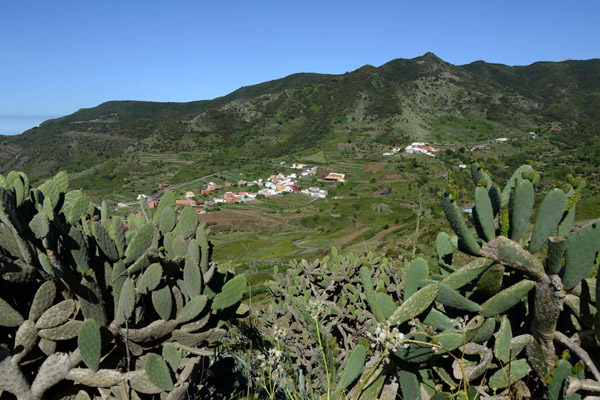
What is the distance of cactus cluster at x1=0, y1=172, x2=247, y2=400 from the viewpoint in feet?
6.12

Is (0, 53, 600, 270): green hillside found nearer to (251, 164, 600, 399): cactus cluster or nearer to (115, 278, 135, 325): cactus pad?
(115, 278, 135, 325): cactus pad

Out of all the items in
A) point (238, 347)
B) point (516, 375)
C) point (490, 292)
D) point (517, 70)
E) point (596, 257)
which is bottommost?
point (238, 347)

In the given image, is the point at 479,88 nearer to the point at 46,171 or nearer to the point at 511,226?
the point at 46,171

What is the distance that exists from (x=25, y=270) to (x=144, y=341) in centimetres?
72

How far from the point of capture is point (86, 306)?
2.00m

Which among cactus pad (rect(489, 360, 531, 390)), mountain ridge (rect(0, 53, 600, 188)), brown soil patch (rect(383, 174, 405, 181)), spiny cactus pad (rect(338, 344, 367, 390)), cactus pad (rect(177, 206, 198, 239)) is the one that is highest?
mountain ridge (rect(0, 53, 600, 188))

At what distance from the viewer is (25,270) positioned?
1.85 meters

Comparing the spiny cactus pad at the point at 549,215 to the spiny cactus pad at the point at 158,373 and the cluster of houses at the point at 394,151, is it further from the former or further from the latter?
the cluster of houses at the point at 394,151

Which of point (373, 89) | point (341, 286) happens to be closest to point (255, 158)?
point (373, 89)

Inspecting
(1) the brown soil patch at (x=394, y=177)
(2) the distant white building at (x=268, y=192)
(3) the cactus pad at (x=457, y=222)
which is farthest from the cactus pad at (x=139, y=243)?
(1) the brown soil patch at (x=394, y=177)

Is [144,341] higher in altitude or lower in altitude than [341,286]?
higher

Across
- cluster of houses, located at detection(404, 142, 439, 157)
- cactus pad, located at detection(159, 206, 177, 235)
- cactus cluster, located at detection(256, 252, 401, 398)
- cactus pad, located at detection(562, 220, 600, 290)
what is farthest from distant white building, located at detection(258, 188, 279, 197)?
cactus pad, located at detection(562, 220, 600, 290)

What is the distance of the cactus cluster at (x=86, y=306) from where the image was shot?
6.12 ft

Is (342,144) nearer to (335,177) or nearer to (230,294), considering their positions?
(335,177)
